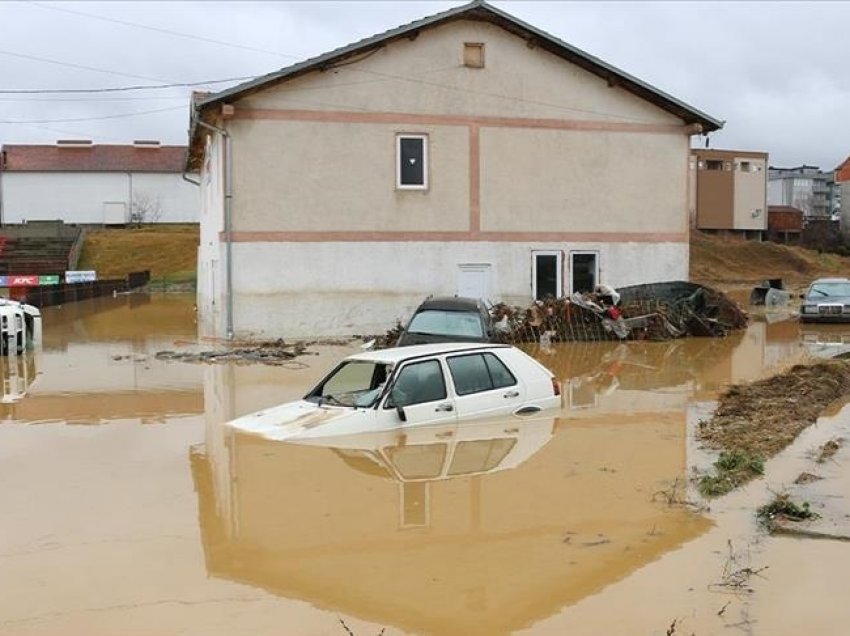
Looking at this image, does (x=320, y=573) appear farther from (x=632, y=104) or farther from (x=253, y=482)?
(x=632, y=104)

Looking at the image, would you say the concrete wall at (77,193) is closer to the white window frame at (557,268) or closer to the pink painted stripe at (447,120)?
the pink painted stripe at (447,120)

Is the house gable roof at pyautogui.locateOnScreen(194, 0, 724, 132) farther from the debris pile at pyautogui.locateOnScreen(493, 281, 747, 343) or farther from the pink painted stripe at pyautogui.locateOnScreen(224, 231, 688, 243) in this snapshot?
the debris pile at pyautogui.locateOnScreen(493, 281, 747, 343)

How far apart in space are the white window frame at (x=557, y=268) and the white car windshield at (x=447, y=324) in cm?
896

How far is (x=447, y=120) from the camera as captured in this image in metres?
25.0

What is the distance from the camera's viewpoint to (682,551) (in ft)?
23.6

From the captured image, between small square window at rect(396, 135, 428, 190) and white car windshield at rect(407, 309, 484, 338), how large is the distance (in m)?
8.00

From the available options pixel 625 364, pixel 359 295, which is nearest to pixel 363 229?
pixel 359 295

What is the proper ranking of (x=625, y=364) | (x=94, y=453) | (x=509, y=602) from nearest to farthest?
(x=509, y=602)
(x=94, y=453)
(x=625, y=364)

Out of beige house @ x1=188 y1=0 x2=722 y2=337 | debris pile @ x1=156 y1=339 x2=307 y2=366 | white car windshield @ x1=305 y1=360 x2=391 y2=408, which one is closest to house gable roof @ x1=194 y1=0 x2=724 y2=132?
beige house @ x1=188 y1=0 x2=722 y2=337

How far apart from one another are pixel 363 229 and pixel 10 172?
5226cm

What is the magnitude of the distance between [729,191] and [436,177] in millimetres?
53479

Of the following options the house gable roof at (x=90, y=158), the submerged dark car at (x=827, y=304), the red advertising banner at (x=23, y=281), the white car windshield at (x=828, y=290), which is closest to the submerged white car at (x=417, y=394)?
the submerged dark car at (x=827, y=304)

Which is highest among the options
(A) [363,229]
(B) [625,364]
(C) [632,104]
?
(C) [632,104]

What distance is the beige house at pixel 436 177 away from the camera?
77.6 ft
